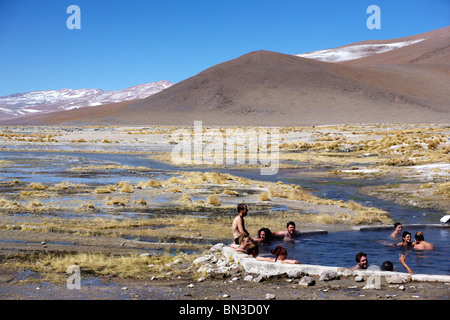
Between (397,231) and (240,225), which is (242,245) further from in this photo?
(397,231)

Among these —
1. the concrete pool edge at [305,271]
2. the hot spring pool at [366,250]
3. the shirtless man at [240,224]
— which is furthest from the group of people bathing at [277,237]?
the concrete pool edge at [305,271]

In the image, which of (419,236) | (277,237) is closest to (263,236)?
(277,237)

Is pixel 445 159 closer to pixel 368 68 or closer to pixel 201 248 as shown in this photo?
pixel 201 248

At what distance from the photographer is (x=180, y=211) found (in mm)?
17109

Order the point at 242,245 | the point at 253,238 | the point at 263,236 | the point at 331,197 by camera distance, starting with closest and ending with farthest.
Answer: the point at 242,245 → the point at 263,236 → the point at 253,238 → the point at 331,197

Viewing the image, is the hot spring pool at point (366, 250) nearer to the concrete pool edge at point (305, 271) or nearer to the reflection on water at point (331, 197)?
the reflection on water at point (331, 197)

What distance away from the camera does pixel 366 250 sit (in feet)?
40.2

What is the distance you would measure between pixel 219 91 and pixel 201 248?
123960mm

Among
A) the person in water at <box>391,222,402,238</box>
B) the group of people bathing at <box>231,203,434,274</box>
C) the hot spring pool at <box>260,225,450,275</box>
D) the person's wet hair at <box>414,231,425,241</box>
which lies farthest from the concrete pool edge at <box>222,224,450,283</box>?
the person in water at <box>391,222,402,238</box>

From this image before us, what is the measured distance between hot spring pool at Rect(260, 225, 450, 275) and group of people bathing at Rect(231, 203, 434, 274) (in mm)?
157

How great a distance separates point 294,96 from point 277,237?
117m

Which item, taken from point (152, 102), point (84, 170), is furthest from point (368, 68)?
point (84, 170)

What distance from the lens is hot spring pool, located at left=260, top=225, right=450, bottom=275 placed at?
36.3 feet

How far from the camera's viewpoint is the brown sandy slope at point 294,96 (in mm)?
114188
